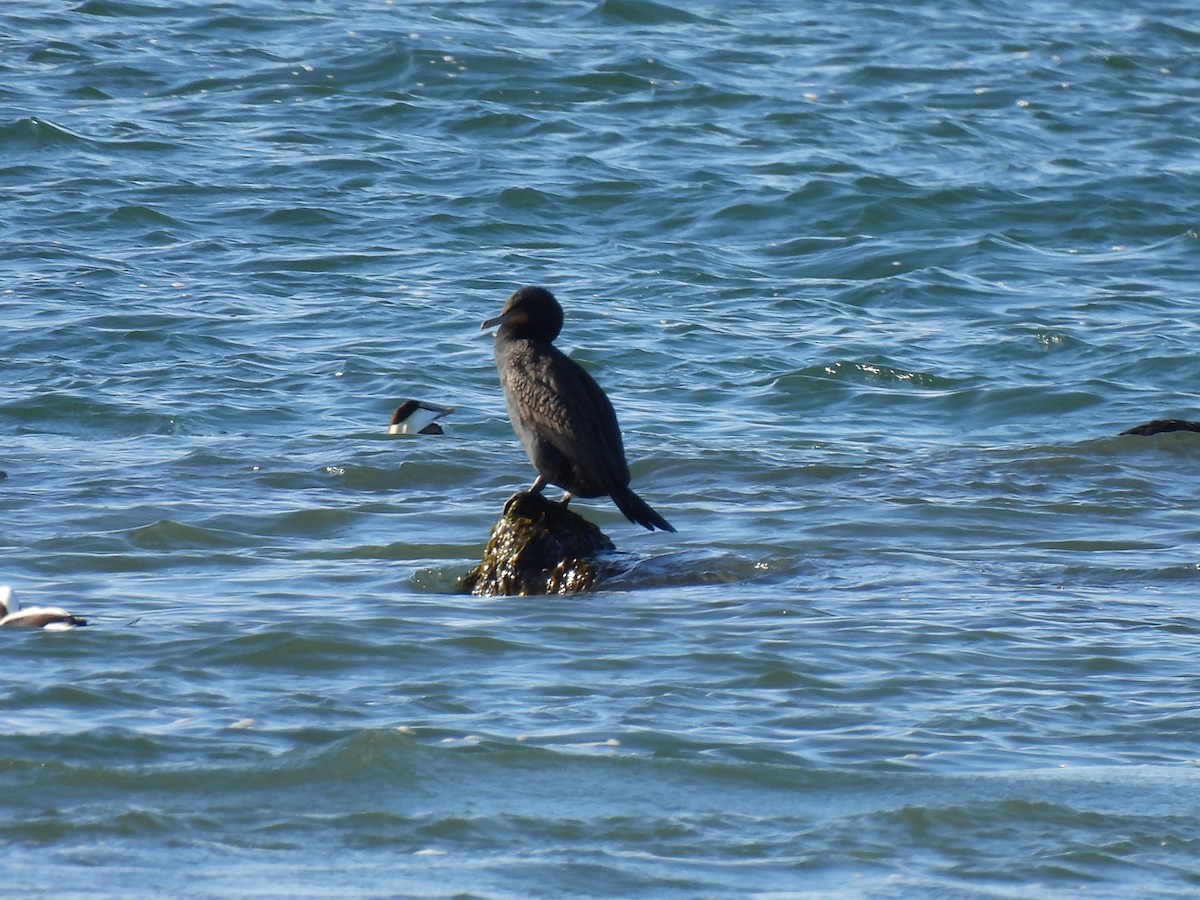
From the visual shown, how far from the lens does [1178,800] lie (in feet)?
15.8

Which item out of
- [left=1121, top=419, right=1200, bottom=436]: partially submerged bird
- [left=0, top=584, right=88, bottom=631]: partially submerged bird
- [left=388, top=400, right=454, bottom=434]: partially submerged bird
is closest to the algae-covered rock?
[left=0, top=584, right=88, bottom=631]: partially submerged bird

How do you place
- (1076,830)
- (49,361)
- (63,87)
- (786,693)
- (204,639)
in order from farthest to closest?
(63,87) → (49,361) → (204,639) → (786,693) → (1076,830)

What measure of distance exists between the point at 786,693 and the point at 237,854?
2016 mm

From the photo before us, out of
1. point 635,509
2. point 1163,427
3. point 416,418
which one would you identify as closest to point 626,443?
point 416,418

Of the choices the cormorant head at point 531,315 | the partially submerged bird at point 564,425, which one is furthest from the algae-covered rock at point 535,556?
the cormorant head at point 531,315

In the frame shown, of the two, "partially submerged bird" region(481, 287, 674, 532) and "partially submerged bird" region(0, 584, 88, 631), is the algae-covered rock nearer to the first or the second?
"partially submerged bird" region(481, 287, 674, 532)

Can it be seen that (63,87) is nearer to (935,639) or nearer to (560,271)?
(560,271)

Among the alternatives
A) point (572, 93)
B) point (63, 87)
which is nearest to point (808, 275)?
point (572, 93)

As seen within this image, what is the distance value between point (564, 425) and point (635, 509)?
46 cm

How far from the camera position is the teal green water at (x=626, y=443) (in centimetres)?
470

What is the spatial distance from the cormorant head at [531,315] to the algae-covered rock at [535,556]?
76 cm

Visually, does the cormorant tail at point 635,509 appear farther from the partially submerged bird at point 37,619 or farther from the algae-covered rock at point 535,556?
the partially submerged bird at point 37,619

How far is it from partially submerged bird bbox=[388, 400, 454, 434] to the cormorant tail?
3.71m

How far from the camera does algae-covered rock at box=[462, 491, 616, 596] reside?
716 centimetres
